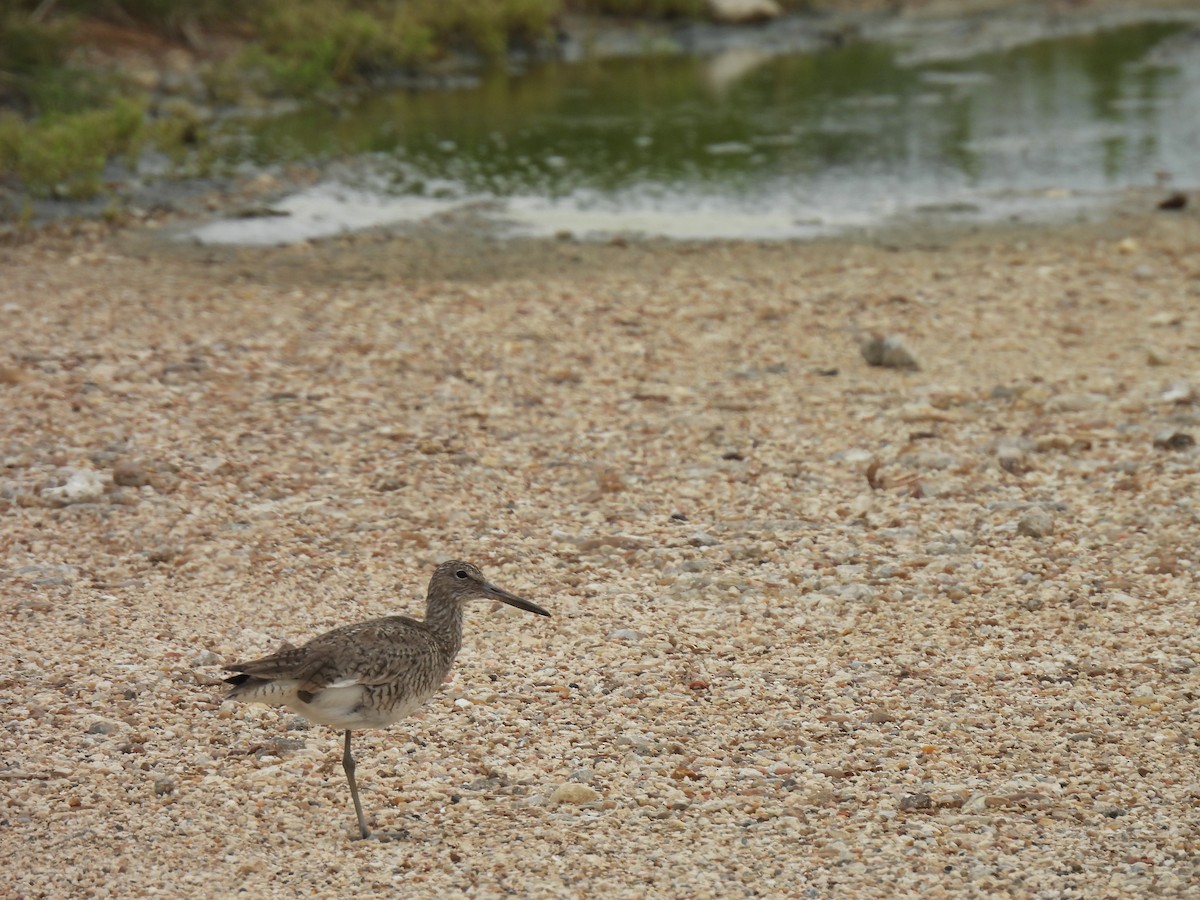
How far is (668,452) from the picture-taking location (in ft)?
30.7

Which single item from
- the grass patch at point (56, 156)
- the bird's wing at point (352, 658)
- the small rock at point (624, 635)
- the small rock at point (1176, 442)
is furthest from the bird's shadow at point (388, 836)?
the grass patch at point (56, 156)

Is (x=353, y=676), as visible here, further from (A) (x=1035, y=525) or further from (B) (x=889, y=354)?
(B) (x=889, y=354)

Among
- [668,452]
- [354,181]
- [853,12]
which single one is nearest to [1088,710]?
[668,452]

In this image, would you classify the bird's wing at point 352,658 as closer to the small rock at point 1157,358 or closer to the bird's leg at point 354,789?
the bird's leg at point 354,789

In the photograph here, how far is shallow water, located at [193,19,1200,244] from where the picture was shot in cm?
1623

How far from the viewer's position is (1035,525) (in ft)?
26.6

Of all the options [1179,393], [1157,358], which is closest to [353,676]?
[1179,393]

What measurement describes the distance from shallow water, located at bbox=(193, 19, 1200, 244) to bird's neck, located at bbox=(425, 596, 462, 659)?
9.18 meters

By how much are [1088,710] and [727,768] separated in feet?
5.17

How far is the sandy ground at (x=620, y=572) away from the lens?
5.43m

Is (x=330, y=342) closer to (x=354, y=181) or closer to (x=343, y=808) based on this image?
(x=343, y=808)

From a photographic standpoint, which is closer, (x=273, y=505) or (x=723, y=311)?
(x=273, y=505)

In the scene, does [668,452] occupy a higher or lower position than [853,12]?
lower

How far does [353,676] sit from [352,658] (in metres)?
0.09
